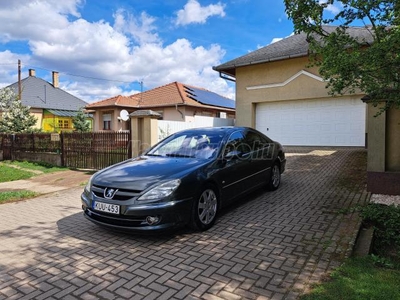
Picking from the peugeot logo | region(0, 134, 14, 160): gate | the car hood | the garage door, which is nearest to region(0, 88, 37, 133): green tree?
region(0, 134, 14, 160): gate

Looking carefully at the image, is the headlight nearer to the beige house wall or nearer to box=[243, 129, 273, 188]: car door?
box=[243, 129, 273, 188]: car door

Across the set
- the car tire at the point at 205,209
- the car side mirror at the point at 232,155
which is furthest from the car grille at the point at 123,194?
the car side mirror at the point at 232,155

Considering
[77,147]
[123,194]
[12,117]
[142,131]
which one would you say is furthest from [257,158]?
[12,117]

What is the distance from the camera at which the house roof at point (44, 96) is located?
33562mm

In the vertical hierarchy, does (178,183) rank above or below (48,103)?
below

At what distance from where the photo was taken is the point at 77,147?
475 inches

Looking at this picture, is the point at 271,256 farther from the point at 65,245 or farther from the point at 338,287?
the point at 65,245

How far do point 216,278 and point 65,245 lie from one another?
2264 millimetres

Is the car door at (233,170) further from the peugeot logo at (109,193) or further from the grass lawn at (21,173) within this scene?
the grass lawn at (21,173)

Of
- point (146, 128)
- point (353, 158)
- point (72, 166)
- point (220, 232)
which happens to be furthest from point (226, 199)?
point (72, 166)

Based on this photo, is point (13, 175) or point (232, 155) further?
point (13, 175)

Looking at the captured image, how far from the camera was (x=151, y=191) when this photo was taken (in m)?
3.91

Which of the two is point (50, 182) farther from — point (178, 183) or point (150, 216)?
point (178, 183)

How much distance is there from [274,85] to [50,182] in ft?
35.7
